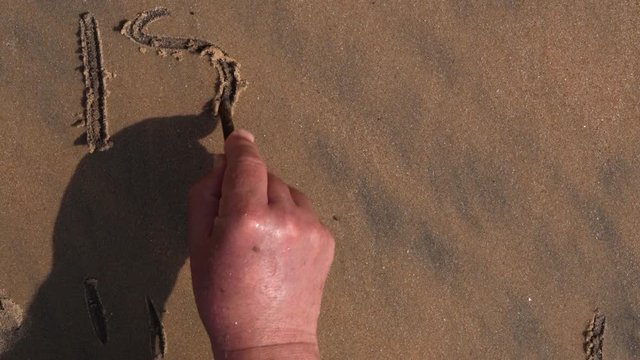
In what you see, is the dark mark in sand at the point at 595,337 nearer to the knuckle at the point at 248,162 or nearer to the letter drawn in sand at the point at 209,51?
the knuckle at the point at 248,162

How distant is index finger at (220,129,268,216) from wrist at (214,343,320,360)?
41 centimetres

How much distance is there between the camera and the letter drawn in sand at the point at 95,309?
1.96 m

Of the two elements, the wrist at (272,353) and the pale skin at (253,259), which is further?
the wrist at (272,353)

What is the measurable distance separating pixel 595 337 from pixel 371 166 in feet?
3.04

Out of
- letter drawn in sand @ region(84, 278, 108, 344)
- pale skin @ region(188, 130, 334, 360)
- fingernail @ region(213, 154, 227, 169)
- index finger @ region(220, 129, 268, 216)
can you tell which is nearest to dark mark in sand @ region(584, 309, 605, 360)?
pale skin @ region(188, 130, 334, 360)

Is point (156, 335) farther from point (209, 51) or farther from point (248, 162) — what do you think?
point (209, 51)

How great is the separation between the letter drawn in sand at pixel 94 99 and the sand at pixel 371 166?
0.08ft

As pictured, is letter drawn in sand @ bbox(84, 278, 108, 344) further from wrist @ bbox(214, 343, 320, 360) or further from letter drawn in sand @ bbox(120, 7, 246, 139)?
letter drawn in sand @ bbox(120, 7, 246, 139)

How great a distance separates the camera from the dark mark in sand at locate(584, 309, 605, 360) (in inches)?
81.6

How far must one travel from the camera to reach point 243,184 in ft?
5.42

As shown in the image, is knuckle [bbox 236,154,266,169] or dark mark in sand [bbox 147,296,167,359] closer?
knuckle [bbox 236,154,266,169]

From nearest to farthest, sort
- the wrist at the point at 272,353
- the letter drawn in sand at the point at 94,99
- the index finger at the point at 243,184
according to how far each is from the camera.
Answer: the index finger at the point at 243,184 → the wrist at the point at 272,353 → the letter drawn in sand at the point at 94,99

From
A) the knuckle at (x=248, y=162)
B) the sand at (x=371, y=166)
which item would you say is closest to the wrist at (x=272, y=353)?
the sand at (x=371, y=166)

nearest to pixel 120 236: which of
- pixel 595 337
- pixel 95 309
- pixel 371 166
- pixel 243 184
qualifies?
pixel 95 309
